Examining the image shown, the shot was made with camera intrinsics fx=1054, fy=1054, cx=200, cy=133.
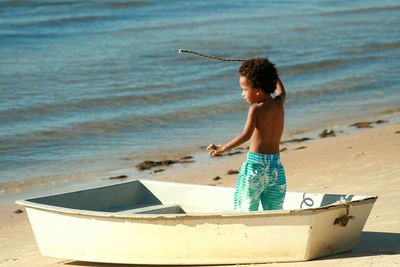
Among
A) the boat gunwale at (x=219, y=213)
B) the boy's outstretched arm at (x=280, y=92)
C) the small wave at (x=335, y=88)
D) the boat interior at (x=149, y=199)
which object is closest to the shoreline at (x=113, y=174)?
the boat interior at (x=149, y=199)

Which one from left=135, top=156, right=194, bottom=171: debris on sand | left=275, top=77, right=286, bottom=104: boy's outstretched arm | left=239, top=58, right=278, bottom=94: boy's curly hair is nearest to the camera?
left=239, top=58, right=278, bottom=94: boy's curly hair

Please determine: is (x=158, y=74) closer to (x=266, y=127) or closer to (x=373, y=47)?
(x=373, y=47)

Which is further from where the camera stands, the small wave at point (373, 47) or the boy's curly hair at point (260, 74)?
the small wave at point (373, 47)

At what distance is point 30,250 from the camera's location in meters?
8.30

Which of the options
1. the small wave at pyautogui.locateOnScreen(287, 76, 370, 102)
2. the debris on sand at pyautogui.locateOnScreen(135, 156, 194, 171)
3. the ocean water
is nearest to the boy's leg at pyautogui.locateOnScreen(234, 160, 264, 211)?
the ocean water

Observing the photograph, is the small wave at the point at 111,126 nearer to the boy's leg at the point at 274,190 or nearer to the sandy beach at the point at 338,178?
the sandy beach at the point at 338,178

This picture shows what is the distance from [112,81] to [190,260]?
33.5ft

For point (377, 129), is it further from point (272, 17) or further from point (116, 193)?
point (272, 17)

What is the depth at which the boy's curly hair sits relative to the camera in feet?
22.4

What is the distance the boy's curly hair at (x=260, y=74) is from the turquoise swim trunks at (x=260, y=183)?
46 centimetres

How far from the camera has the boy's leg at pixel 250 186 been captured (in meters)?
6.91

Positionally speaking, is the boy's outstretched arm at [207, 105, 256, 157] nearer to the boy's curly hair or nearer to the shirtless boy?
the shirtless boy

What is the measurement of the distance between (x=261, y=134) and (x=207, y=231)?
0.73 meters

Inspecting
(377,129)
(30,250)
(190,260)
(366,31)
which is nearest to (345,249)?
(190,260)
